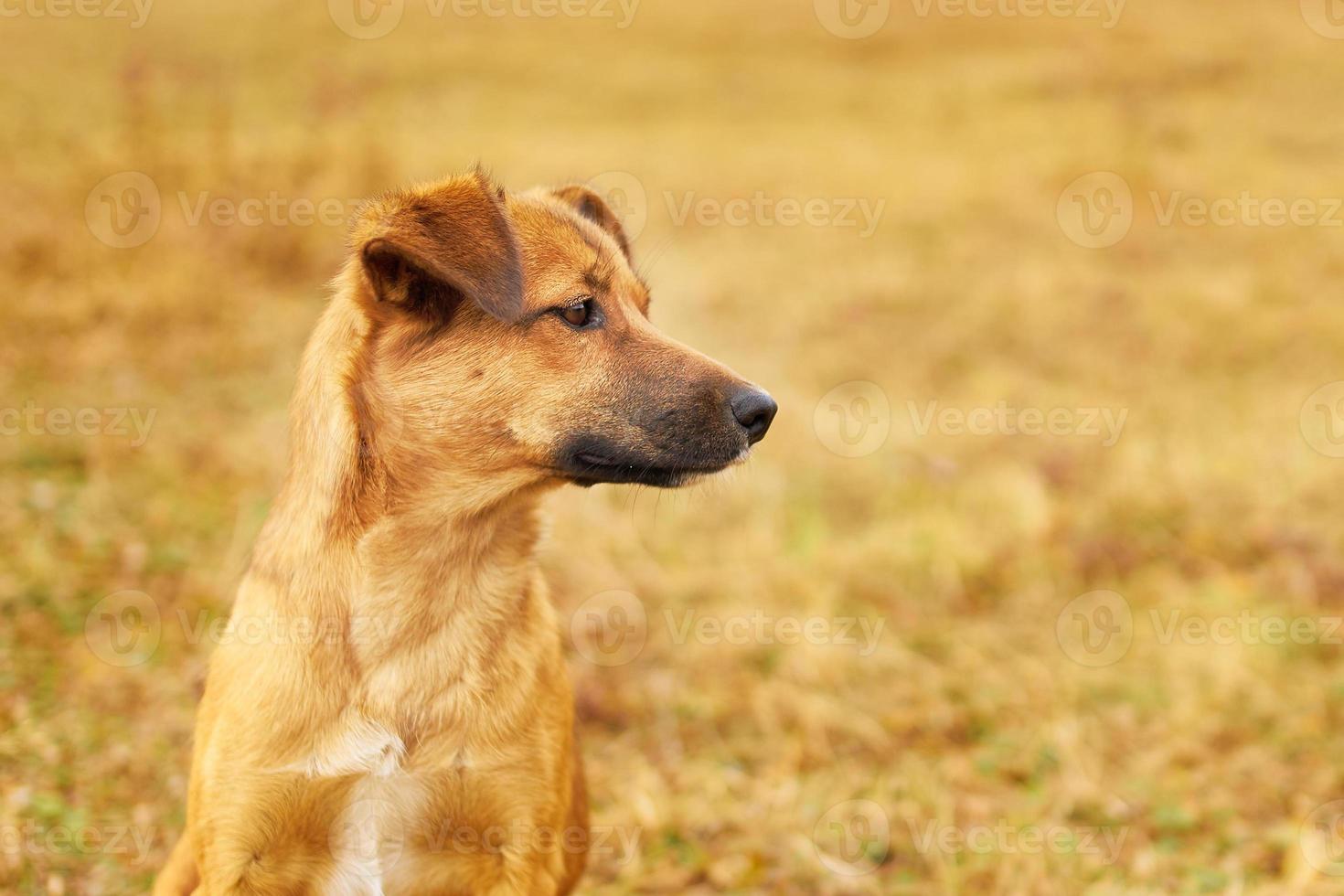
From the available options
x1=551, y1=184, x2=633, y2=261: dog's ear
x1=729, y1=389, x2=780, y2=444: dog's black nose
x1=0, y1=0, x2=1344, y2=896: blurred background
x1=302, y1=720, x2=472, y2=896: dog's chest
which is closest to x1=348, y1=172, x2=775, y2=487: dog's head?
x1=729, y1=389, x2=780, y2=444: dog's black nose

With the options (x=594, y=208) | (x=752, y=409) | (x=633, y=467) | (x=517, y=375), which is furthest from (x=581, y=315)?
(x=594, y=208)

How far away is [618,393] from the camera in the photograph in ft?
10.9

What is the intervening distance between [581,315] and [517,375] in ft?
1.00

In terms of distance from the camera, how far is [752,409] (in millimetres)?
3340

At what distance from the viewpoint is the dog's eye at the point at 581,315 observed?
3406 mm

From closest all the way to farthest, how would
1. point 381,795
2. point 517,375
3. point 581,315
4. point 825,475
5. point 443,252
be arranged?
point 443,252
point 381,795
point 517,375
point 581,315
point 825,475

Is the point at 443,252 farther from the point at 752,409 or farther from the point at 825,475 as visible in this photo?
the point at 825,475

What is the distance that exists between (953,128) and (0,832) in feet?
53.7

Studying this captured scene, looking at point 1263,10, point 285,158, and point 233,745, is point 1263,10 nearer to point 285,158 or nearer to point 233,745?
point 285,158

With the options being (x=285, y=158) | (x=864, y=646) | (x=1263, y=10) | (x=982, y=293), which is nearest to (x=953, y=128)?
(x=982, y=293)

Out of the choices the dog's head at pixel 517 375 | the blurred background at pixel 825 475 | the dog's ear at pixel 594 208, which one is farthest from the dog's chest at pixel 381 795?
the dog's ear at pixel 594 208

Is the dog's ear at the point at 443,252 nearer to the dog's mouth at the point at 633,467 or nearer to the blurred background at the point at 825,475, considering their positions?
the dog's mouth at the point at 633,467

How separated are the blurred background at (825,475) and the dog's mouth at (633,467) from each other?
2212 mm

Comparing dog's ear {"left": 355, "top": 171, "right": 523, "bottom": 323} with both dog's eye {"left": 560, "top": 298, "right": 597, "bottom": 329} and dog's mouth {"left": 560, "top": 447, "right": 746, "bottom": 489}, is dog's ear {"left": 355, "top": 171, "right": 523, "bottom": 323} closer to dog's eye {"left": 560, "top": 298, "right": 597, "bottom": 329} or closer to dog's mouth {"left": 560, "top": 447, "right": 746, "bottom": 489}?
dog's eye {"left": 560, "top": 298, "right": 597, "bottom": 329}
